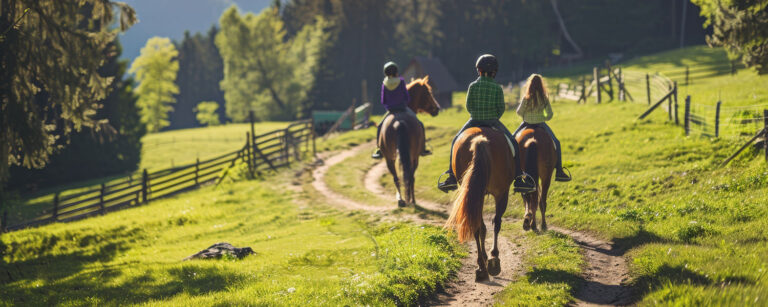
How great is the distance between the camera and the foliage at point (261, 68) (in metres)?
73.9

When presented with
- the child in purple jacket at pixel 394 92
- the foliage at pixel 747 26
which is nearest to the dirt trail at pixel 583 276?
the child in purple jacket at pixel 394 92

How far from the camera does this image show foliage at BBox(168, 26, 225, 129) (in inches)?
4685

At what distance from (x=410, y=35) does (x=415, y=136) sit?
75968mm

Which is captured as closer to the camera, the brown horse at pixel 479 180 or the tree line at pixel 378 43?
the brown horse at pixel 479 180

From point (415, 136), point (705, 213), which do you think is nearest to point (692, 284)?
point (705, 213)

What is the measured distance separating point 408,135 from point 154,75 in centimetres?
7102

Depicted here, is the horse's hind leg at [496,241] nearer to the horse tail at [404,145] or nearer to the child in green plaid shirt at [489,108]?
the child in green plaid shirt at [489,108]

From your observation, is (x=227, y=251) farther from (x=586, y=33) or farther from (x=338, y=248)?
(x=586, y=33)

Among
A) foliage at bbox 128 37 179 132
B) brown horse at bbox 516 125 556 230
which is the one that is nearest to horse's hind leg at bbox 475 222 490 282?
brown horse at bbox 516 125 556 230

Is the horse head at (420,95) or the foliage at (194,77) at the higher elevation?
the foliage at (194,77)

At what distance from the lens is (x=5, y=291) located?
10859 mm

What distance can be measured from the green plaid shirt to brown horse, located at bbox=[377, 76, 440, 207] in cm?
530

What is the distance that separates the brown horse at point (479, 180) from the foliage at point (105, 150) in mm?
37399

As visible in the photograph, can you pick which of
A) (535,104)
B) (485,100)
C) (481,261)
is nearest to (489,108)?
(485,100)
